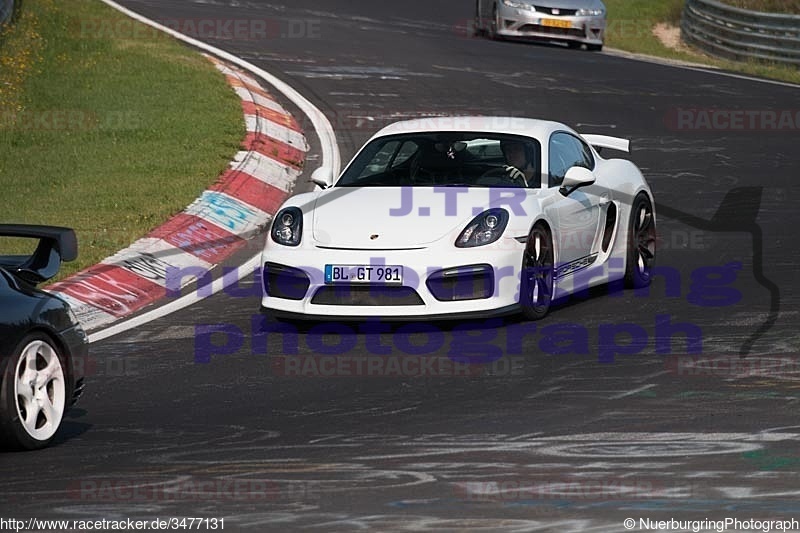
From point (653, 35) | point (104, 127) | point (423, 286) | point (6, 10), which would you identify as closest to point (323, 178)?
point (423, 286)

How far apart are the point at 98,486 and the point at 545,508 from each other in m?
1.75

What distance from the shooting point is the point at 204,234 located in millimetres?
13023

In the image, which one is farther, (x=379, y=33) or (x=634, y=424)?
(x=379, y=33)

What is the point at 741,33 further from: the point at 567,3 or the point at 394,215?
the point at 394,215

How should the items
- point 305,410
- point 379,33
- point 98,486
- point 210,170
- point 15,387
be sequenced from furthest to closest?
point 379,33, point 210,170, point 305,410, point 15,387, point 98,486

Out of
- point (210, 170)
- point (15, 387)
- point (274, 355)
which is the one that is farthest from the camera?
point (210, 170)

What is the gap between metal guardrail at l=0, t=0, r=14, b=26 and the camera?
22484mm

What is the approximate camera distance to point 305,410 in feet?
25.8

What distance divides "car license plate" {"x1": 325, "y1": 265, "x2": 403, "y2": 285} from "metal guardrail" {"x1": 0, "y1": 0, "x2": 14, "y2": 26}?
549 inches

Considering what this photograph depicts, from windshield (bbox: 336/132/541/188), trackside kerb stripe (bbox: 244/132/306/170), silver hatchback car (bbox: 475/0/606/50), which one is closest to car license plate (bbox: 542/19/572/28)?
silver hatchback car (bbox: 475/0/606/50)

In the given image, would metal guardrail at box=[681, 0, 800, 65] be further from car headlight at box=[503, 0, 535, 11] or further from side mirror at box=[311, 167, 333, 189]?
side mirror at box=[311, 167, 333, 189]

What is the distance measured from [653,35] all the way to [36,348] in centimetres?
2657

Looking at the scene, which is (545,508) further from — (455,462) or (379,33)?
(379,33)

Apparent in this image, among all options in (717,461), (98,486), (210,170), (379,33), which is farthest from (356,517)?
(379,33)
